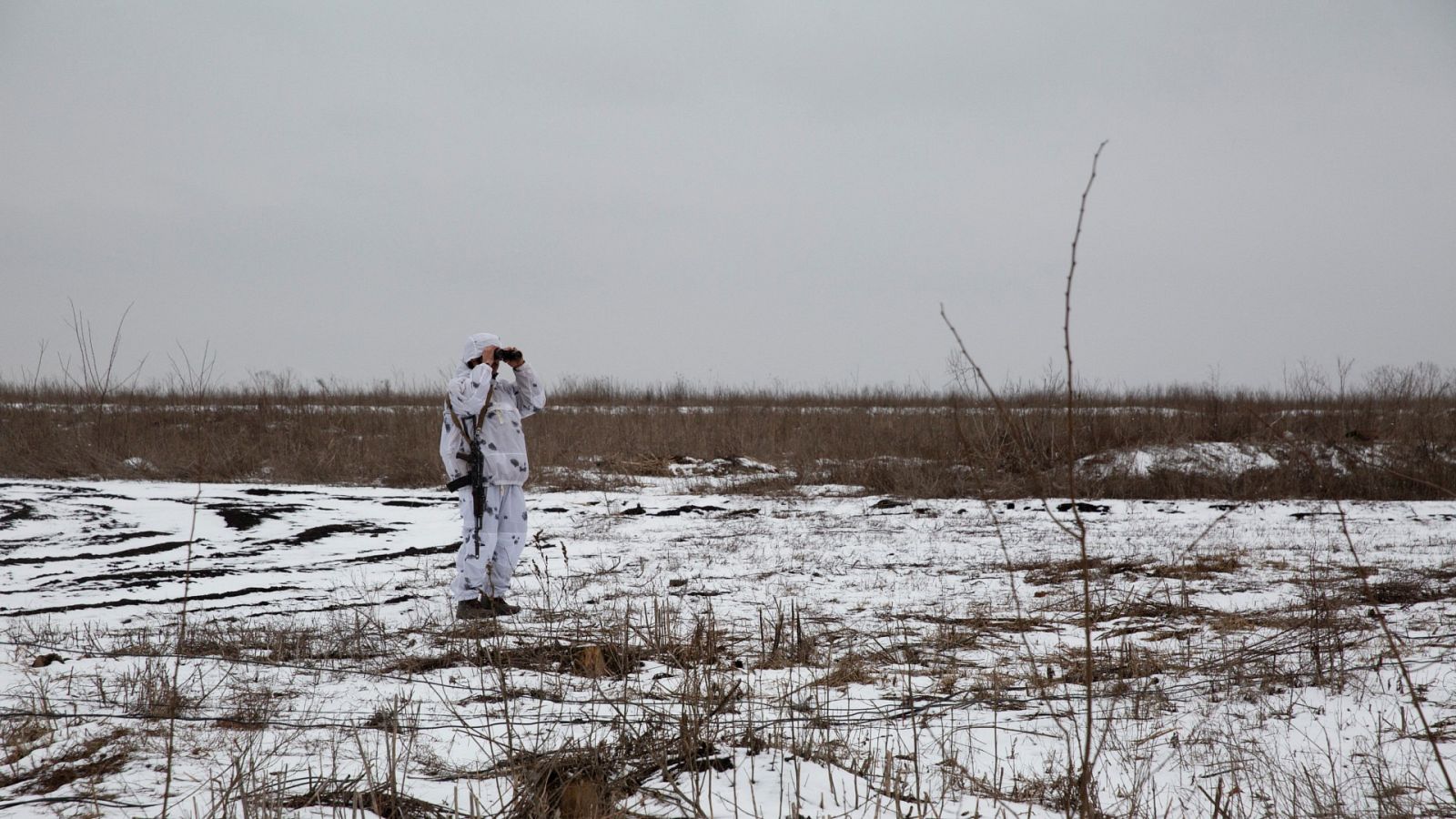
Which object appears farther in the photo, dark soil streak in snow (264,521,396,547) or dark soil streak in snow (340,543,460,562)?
dark soil streak in snow (264,521,396,547)

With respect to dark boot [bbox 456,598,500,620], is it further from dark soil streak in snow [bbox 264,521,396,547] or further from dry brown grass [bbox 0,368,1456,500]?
dry brown grass [bbox 0,368,1456,500]

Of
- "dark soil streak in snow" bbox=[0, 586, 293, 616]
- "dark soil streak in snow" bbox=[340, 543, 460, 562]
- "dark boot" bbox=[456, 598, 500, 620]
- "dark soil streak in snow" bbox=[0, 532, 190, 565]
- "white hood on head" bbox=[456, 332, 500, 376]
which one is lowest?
"dark soil streak in snow" bbox=[340, 543, 460, 562]

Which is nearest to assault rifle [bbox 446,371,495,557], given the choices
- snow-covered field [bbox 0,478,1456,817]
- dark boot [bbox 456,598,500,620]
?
dark boot [bbox 456,598,500,620]

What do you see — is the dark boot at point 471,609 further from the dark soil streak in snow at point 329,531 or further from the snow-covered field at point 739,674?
the dark soil streak in snow at point 329,531

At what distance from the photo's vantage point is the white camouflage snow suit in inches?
216

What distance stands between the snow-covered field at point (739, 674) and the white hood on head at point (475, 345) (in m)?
1.53

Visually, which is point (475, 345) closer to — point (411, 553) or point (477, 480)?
point (477, 480)

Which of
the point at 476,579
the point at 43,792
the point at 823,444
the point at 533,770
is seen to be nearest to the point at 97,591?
the point at 476,579

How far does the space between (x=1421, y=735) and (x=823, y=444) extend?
1242cm

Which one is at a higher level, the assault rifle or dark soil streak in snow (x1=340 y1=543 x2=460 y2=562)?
the assault rifle

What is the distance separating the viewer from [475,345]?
5.56 m

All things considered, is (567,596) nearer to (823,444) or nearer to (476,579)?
(476,579)

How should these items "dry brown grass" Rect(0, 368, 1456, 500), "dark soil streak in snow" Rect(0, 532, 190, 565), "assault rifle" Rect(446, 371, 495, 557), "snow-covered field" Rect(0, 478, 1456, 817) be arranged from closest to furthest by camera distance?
"snow-covered field" Rect(0, 478, 1456, 817) < "assault rifle" Rect(446, 371, 495, 557) < "dark soil streak in snow" Rect(0, 532, 190, 565) < "dry brown grass" Rect(0, 368, 1456, 500)

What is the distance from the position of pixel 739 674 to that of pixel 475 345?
9.02ft
